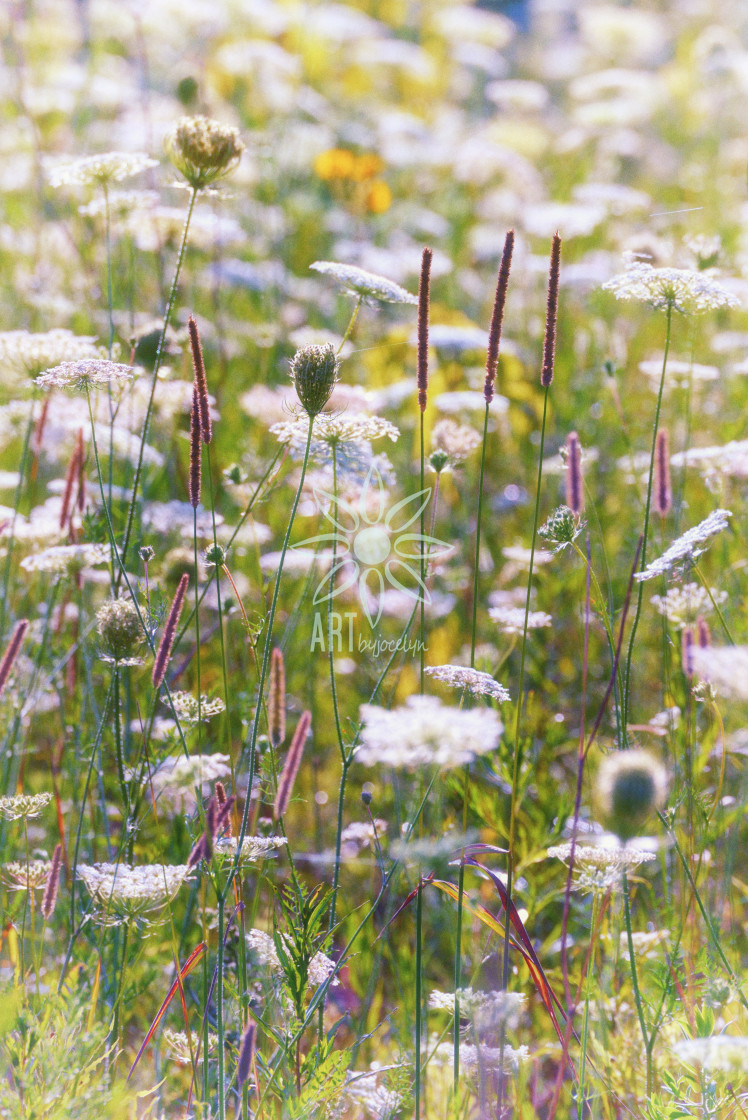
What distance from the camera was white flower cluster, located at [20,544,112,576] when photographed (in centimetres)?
190

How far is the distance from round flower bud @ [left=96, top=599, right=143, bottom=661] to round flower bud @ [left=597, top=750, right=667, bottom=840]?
0.82 m

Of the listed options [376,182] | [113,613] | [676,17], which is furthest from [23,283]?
[676,17]

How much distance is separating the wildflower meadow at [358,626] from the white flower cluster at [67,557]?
13 mm

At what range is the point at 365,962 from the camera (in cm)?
223

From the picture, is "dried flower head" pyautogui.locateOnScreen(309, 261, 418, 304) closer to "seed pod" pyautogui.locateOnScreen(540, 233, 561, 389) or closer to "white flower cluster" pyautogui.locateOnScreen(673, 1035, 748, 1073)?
"seed pod" pyautogui.locateOnScreen(540, 233, 561, 389)

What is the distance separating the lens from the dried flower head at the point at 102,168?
6.38 feet

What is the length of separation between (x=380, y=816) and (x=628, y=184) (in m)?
5.68

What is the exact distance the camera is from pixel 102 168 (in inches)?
78.5

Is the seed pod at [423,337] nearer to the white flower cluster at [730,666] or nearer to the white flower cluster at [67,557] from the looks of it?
the white flower cluster at [730,666]

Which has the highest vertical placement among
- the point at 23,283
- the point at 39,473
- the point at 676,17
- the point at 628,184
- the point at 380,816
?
the point at 676,17

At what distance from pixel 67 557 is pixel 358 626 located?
123 cm

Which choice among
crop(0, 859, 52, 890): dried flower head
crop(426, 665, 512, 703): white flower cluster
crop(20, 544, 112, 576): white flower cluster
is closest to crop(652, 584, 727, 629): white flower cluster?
crop(426, 665, 512, 703): white flower cluster

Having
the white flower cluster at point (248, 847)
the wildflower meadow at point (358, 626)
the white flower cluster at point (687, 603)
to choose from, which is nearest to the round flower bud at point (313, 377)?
the wildflower meadow at point (358, 626)

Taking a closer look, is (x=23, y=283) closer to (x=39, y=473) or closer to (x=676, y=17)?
(x=39, y=473)
